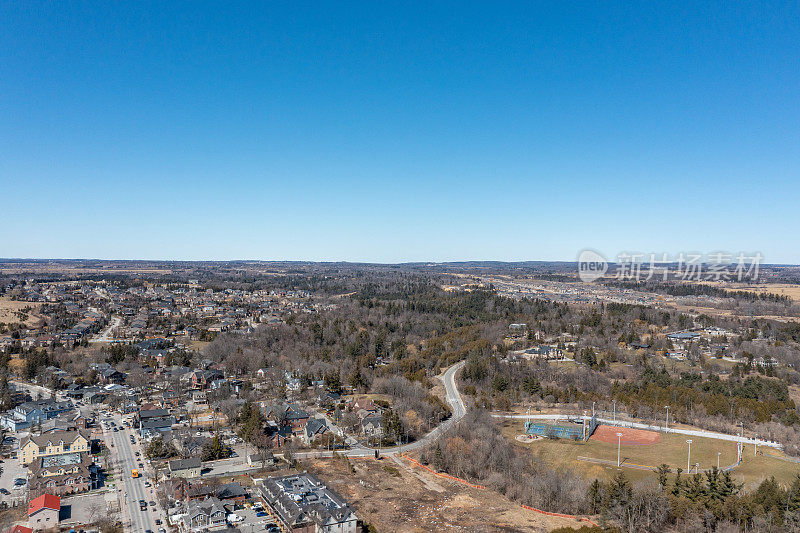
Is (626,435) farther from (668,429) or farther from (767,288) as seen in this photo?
(767,288)

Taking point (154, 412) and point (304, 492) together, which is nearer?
point (304, 492)

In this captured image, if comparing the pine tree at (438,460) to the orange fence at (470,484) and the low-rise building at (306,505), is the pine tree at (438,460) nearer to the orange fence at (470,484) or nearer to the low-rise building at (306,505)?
the orange fence at (470,484)

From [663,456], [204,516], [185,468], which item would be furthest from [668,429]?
[185,468]

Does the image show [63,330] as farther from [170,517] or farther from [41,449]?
[170,517]

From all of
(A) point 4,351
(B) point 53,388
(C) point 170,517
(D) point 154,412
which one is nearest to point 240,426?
(D) point 154,412

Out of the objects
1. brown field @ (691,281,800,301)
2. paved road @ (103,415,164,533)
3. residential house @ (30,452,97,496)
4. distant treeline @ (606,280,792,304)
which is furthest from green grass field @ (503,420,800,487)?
brown field @ (691,281,800,301)

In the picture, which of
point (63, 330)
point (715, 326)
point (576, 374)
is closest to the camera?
point (576, 374)

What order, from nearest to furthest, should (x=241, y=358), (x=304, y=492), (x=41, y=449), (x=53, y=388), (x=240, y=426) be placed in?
(x=304, y=492) < (x=41, y=449) < (x=240, y=426) < (x=53, y=388) < (x=241, y=358)

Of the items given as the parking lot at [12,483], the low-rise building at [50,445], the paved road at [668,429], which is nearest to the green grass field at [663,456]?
the paved road at [668,429]
